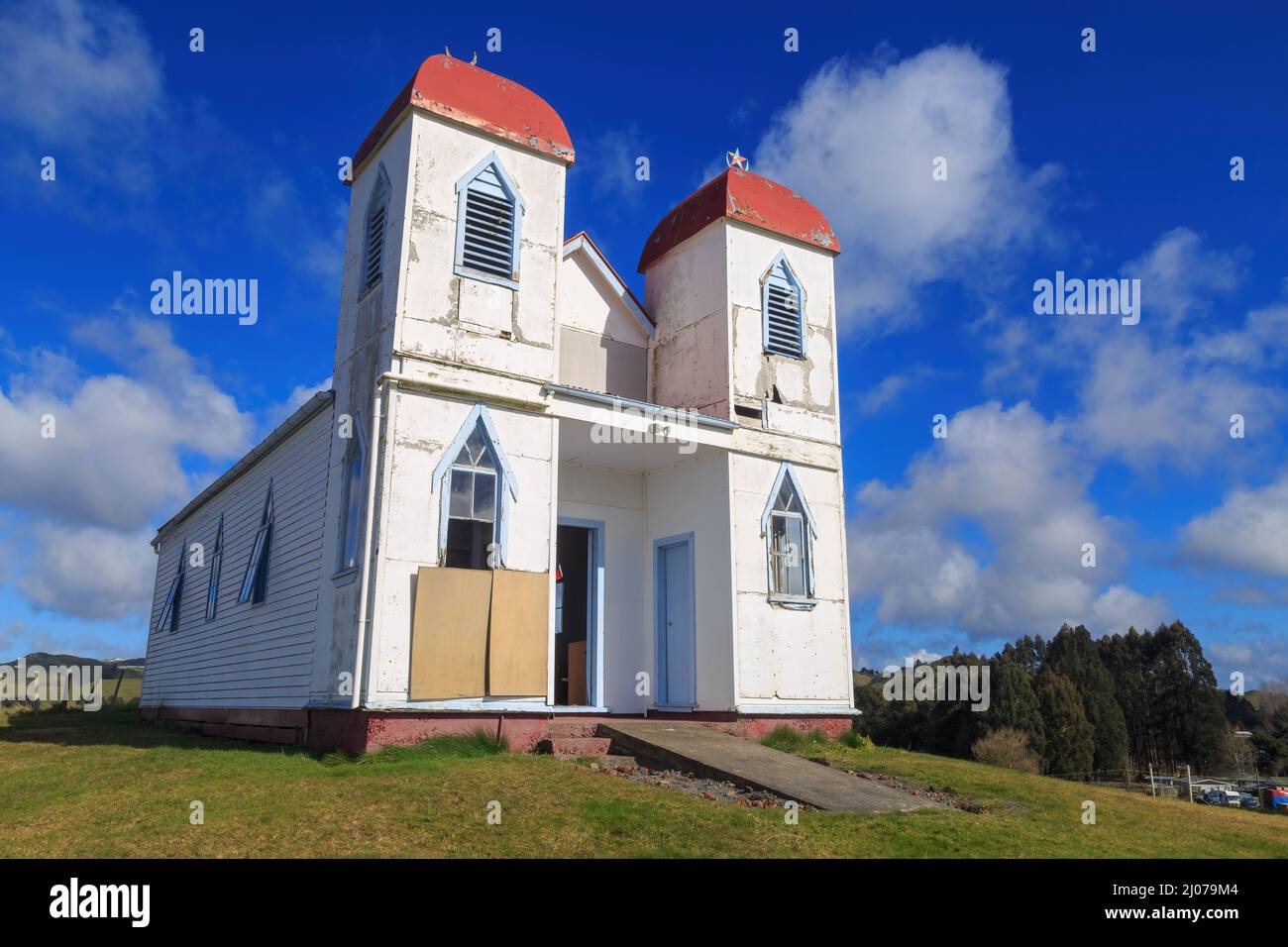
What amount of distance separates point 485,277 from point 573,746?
6426 mm

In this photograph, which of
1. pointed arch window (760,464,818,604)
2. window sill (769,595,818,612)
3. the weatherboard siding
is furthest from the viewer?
pointed arch window (760,464,818,604)

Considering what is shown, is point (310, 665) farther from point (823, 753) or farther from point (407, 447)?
point (823, 753)

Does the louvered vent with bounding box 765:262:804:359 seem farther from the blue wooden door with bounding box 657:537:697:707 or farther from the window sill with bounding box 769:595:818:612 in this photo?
the window sill with bounding box 769:595:818:612

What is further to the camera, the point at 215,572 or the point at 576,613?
the point at 215,572

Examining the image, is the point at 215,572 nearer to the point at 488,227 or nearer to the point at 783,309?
the point at 488,227

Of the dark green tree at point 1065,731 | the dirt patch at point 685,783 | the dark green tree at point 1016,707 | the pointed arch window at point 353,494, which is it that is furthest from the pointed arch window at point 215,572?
the dark green tree at point 1065,731

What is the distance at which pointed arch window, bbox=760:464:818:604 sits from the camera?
1497 cm

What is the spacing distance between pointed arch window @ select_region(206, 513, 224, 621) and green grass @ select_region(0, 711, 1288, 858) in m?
8.31

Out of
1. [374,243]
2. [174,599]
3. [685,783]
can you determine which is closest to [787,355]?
[374,243]

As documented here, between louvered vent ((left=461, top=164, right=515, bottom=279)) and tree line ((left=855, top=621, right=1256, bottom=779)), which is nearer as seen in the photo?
louvered vent ((left=461, top=164, right=515, bottom=279))

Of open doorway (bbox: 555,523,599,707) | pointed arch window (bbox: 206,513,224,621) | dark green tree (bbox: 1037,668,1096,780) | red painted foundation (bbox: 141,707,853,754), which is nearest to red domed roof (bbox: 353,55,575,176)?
open doorway (bbox: 555,523,599,707)

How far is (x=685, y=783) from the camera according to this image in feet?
32.8

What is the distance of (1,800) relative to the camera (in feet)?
30.2
